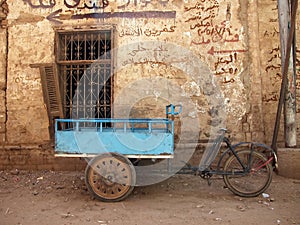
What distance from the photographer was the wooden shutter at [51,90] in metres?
5.83

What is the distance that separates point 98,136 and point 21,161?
2858mm

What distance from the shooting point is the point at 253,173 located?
4.27 metres

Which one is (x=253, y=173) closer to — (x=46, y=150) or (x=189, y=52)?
(x=189, y=52)

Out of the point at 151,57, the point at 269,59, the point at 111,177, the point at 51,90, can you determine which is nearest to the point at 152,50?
the point at 151,57

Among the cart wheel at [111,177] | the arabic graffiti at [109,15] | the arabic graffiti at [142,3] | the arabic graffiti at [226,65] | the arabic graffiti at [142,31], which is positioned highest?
the arabic graffiti at [142,3]

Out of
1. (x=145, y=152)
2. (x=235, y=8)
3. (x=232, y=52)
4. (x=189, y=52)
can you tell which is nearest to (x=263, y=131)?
(x=232, y=52)

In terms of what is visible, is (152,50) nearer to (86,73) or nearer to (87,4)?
(86,73)

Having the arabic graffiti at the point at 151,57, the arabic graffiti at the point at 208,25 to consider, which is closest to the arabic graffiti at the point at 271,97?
the arabic graffiti at the point at 208,25

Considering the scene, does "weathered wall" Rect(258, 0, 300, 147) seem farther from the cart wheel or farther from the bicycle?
the cart wheel

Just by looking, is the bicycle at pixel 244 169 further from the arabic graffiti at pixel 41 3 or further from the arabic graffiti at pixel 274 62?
the arabic graffiti at pixel 41 3

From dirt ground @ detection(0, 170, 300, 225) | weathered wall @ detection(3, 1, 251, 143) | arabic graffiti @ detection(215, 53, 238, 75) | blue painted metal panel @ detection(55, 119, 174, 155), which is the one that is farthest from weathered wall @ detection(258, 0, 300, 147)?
blue painted metal panel @ detection(55, 119, 174, 155)

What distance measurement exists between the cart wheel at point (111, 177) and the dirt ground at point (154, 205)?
0.44 ft

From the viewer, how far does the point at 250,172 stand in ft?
14.0

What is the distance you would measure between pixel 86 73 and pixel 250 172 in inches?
149
